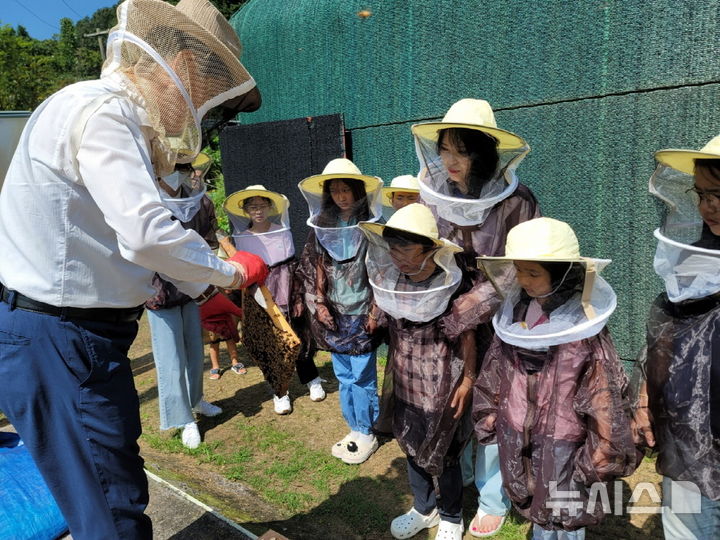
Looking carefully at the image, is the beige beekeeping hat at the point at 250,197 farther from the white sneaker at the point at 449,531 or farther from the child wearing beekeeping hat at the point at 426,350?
the white sneaker at the point at 449,531

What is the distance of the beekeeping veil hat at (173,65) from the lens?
5.80ft

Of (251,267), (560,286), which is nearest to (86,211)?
(251,267)

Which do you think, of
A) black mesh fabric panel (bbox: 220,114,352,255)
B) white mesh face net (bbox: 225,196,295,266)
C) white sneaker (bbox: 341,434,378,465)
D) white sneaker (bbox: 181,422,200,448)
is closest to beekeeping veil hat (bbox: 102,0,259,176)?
white mesh face net (bbox: 225,196,295,266)

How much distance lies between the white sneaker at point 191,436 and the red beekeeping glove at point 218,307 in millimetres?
1104

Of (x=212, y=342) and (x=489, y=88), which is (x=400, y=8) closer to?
(x=489, y=88)

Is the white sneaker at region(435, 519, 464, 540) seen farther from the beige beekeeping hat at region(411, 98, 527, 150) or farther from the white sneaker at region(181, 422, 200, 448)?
the white sneaker at region(181, 422, 200, 448)

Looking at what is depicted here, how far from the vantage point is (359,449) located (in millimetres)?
3807

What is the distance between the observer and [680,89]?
3.24 meters

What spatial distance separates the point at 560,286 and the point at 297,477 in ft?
8.05

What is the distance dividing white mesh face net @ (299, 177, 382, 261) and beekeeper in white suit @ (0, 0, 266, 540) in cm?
160

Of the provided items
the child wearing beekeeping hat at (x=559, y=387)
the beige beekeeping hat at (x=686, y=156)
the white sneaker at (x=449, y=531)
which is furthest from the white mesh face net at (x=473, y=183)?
the white sneaker at (x=449, y=531)

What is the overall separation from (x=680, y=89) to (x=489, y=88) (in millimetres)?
1420

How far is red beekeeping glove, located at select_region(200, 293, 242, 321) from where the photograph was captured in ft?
16.0

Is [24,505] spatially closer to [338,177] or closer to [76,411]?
[76,411]
